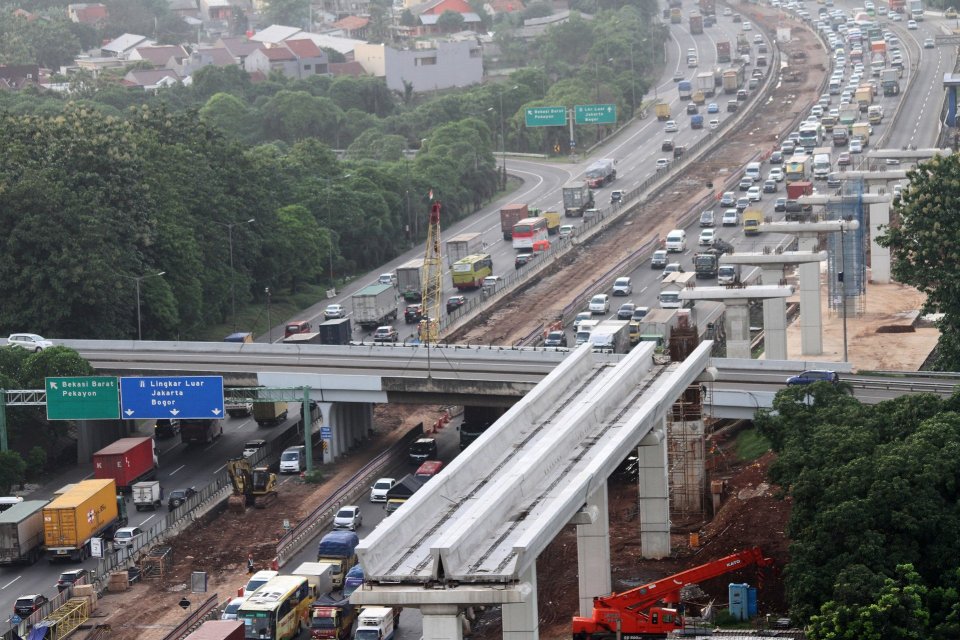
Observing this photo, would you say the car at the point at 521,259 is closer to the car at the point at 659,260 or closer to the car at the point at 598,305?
the car at the point at 659,260

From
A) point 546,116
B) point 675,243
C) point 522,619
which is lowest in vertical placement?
point 675,243

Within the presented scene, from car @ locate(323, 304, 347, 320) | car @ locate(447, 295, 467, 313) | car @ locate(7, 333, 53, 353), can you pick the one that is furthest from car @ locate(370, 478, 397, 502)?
car @ locate(447, 295, 467, 313)

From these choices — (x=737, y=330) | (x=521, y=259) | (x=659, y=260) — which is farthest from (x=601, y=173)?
(x=737, y=330)

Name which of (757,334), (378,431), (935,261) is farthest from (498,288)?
(935,261)

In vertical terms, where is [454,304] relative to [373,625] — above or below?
below

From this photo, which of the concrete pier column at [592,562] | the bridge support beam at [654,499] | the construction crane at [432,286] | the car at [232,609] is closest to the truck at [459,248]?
the construction crane at [432,286]

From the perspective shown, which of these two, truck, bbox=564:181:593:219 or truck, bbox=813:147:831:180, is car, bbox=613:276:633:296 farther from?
truck, bbox=813:147:831:180

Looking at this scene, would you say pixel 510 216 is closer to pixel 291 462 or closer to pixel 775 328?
pixel 775 328
